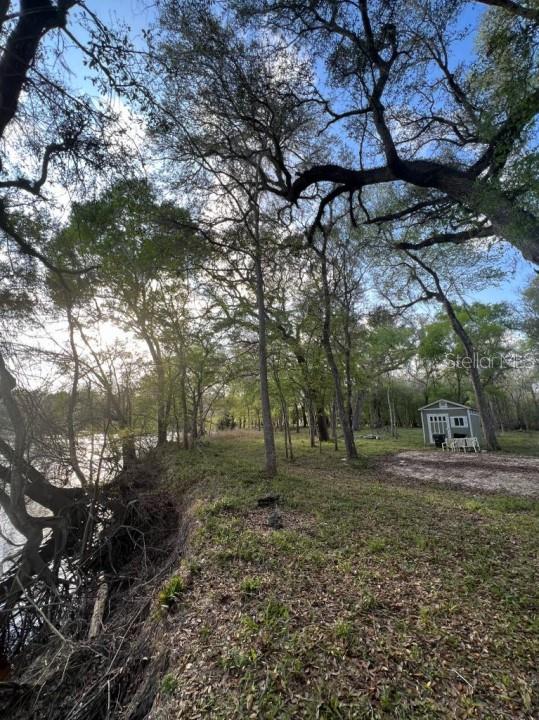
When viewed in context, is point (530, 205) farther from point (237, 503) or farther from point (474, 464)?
point (474, 464)

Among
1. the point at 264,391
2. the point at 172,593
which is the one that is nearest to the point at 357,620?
the point at 172,593

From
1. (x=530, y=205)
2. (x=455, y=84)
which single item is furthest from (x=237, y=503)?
(x=455, y=84)

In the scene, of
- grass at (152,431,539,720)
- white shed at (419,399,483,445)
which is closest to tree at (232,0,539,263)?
grass at (152,431,539,720)

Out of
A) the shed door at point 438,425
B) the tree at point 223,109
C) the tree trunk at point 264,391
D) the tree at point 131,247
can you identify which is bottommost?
the shed door at point 438,425

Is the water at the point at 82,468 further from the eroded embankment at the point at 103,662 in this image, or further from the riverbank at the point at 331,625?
the riverbank at the point at 331,625

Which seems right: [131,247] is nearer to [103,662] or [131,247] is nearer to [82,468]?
[82,468]

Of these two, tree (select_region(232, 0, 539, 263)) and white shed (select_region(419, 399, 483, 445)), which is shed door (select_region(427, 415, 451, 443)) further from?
tree (select_region(232, 0, 539, 263))

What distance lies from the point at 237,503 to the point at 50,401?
346 centimetres

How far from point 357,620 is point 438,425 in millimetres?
17946

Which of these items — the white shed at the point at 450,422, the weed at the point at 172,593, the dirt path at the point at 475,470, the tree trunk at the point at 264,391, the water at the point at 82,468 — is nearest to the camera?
the weed at the point at 172,593

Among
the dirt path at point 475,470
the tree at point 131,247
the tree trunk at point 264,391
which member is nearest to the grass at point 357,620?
the tree trunk at point 264,391

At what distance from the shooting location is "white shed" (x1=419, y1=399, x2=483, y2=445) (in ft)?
55.3

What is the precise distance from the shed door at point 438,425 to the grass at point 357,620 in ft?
46.5

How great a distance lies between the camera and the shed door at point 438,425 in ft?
56.2
